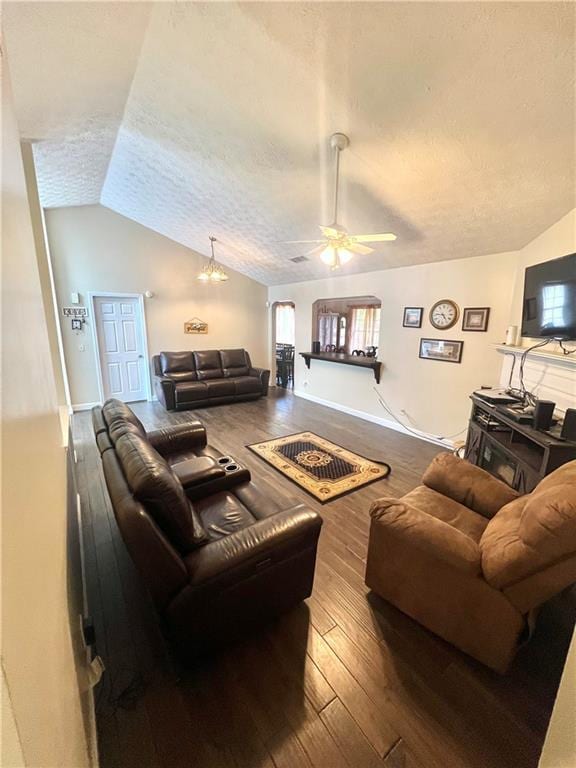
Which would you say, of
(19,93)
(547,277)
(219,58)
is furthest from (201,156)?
(547,277)

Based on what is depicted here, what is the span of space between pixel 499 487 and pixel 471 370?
2256 millimetres

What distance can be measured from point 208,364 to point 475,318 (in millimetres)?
4657

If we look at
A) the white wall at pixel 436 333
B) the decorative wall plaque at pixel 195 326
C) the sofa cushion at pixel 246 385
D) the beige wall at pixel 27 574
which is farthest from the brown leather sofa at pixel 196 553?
the decorative wall plaque at pixel 195 326

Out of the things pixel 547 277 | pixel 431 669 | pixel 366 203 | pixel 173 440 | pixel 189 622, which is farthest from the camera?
pixel 366 203

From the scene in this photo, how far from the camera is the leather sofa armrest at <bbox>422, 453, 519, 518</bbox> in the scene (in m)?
1.88

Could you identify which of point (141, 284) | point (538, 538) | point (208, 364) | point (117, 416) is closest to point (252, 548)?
point (538, 538)

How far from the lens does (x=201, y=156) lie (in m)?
3.08

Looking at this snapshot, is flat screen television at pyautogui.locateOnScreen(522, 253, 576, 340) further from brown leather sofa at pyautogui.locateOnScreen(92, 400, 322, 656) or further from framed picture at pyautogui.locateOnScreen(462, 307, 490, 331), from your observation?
brown leather sofa at pyautogui.locateOnScreen(92, 400, 322, 656)

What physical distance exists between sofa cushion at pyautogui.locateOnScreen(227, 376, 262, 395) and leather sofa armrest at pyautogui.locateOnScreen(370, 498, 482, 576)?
451 centimetres

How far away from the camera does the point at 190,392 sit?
5.48 metres

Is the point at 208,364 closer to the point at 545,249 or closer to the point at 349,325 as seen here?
the point at 349,325

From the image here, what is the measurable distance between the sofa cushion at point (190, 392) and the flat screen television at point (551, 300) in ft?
15.4

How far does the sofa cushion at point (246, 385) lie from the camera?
597 centimetres

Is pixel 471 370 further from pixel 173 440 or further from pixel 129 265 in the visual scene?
pixel 129 265
